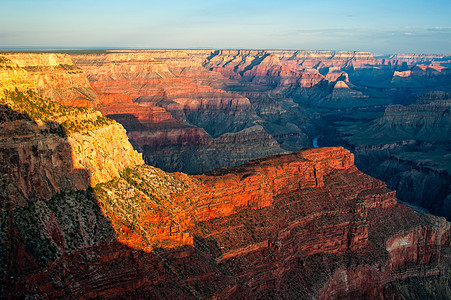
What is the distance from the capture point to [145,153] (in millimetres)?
129125

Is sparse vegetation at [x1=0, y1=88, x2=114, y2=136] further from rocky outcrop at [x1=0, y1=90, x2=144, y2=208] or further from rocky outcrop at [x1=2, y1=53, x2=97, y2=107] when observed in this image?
rocky outcrop at [x1=2, y1=53, x2=97, y2=107]

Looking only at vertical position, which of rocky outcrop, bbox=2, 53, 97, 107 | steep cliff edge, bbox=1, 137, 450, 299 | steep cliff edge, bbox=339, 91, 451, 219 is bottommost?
steep cliff edge, bbox=339, 91, 451, 219

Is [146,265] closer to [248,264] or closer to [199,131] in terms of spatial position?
[248,264]

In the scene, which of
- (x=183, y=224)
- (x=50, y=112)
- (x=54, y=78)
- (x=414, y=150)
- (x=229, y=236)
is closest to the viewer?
(x=50, y=112)

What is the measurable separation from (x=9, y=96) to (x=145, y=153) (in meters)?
92.0

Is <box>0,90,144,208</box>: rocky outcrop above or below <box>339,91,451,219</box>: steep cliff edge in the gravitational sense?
above

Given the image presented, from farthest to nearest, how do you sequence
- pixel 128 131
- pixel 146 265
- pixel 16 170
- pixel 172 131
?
pixel 172 131
pixel 128 131
pixel 146 265
pixel 16 170

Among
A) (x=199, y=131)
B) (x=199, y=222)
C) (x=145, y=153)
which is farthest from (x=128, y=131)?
(x=199, y=222)

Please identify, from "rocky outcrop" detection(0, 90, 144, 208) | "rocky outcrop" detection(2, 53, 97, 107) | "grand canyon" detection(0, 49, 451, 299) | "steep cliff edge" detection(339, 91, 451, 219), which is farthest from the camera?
"steep cliff edge" detection(339, 91, 451, 219)

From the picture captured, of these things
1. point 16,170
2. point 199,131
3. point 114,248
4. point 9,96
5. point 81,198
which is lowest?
point 199,131

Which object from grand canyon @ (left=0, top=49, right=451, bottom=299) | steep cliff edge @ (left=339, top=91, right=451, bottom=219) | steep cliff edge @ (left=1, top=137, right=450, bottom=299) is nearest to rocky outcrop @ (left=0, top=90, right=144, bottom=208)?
grand canyon @ (left=0, top=49, right=451, bottom=299)

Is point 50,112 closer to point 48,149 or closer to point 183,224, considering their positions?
point 48,149

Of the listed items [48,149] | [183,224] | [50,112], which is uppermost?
[50,112]

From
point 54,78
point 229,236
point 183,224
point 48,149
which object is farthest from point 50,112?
point 54,78
